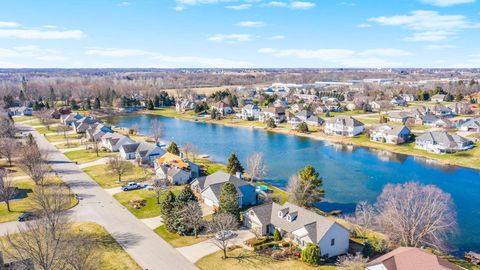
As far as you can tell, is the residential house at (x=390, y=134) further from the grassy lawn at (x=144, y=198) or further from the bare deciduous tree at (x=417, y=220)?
the grassy lawn at (x=144, y=198)

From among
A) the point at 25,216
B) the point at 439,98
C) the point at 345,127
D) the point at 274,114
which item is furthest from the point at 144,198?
the point at 439,98

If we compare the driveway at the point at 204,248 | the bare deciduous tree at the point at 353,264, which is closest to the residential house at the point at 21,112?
the driveway at the point at 204,248

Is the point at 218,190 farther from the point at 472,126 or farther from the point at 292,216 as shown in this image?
the point at 472,126

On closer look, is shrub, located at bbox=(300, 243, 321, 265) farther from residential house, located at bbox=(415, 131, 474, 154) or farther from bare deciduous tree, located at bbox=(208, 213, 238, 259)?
residential house, located at bbox=(415, 131, 474, 154)

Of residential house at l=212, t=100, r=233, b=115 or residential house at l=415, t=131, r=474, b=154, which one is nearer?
residential house at l=415, t=131, r=474, b=154

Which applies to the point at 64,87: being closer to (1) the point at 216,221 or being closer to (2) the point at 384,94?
(2) the point at 384,94

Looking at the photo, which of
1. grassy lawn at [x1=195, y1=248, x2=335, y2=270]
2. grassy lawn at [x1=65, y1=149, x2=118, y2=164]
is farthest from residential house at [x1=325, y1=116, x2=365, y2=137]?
grassy lawn at [x1=195, y1=248, x2=335, y2=270]

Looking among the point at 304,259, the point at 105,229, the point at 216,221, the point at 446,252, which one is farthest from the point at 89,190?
the point at 446,252
